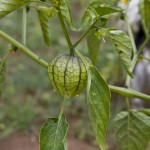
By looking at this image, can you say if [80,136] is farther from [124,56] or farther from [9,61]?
[124,56]

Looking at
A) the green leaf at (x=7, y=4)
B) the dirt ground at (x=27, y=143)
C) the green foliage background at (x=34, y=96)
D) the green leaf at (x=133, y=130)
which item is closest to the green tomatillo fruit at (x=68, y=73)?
the green leaf at (x=7, y=4)

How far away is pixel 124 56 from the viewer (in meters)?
0.92

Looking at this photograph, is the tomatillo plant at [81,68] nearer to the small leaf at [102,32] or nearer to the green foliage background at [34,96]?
the small leaf at [102,32]

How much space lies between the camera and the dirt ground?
3.09 meters

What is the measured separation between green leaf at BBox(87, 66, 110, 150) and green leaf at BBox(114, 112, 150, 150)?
277 mm

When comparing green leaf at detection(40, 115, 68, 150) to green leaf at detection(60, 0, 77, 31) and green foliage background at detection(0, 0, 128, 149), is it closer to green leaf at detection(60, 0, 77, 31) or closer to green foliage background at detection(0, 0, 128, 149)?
green leaf at detection(60, 0, 77, 31)

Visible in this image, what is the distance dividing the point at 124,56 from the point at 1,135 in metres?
2.34

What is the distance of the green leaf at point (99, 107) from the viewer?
817 millimetres

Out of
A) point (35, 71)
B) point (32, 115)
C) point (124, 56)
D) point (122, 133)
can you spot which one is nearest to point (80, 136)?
point (32, 115)

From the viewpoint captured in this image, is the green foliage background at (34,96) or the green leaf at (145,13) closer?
the green leaf at (145,13)

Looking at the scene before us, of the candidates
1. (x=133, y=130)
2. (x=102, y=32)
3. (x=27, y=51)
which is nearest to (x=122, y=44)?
(x=102, y=32)

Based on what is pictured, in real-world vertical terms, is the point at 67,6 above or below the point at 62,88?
above

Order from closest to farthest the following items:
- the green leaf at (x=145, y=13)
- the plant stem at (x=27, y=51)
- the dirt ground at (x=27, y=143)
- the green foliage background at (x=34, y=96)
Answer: the plant stem at (x=27, y=51)
the green leaf at (x=145, y=13)
the dirt ground at (x=27, y=143)
the green foliage background at (x=34, y=96)

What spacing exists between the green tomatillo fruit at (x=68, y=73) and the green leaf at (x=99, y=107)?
37 millimetres
